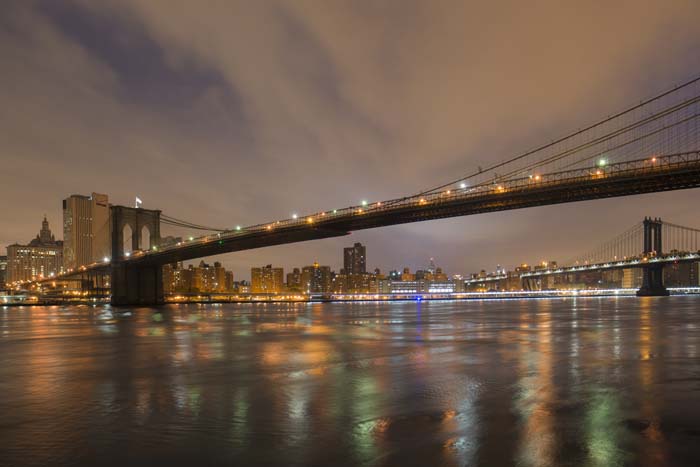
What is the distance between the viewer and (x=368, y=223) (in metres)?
59.5

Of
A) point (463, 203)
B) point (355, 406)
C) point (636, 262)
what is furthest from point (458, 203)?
point (636, 262)

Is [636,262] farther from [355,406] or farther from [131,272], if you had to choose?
[355,406]

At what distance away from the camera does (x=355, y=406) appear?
10039mm

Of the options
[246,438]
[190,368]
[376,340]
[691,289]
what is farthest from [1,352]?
[691,289]

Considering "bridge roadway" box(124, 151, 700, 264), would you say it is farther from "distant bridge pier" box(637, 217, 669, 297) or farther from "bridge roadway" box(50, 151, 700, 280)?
"distant bridge pier" box(637, 217, 669, 297)

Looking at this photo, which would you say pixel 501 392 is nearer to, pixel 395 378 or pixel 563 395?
pixel 563 395

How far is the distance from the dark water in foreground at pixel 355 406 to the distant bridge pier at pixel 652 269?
11030cm

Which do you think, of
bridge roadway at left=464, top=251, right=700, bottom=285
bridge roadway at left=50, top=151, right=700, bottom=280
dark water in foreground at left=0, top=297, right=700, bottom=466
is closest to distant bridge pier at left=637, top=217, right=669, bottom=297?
bridge roadway at left=464, top=251, right=700, bottom=285

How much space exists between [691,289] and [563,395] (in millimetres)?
154298

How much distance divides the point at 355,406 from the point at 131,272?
65.6 metres

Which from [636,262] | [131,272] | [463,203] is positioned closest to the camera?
[463,203]

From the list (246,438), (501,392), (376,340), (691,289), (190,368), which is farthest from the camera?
(691,289)

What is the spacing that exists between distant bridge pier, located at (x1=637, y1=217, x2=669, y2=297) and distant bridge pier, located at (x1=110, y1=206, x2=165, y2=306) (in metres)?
92.3

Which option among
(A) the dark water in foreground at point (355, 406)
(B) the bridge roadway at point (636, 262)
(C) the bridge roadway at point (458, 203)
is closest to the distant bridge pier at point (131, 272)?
(C) the bridge roadway at point (458, 203)
